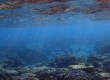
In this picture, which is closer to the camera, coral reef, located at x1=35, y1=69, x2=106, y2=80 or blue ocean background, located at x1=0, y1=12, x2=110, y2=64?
coral reef, located at x1=35, y1=69, x2=106, y2=80

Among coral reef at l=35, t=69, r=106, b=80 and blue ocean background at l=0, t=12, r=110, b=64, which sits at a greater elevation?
coral reef at l=35, t=69, r=106, b=80

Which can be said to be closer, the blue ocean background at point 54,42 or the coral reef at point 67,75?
the coral reef at point 67,75

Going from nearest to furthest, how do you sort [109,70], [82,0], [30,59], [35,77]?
[35,77] < [109,70] < [82,0] < [30,59]

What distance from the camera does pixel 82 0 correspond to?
57.2 feet

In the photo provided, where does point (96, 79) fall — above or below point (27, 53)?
above

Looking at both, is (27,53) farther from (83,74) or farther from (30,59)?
(83,74)

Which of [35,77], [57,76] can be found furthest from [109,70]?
[35,77]

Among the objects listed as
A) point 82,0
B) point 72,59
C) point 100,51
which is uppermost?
point 82,0

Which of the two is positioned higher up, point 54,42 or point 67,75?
point 67,75

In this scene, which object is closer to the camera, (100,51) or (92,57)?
(92,57)

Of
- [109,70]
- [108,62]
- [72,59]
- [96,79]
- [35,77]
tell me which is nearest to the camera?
[96,79]

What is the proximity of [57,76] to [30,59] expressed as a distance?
24364mm

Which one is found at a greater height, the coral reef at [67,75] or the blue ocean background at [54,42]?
the coral reef at [67,75]

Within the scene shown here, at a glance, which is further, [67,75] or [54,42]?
[54,42]
